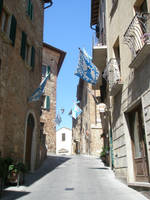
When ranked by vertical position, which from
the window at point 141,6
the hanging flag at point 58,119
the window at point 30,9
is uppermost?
the window at point 30,9

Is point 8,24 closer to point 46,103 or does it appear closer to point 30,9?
point 30,9

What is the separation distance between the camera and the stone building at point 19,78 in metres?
8.59

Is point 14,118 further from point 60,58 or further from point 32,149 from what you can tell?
point 60,58

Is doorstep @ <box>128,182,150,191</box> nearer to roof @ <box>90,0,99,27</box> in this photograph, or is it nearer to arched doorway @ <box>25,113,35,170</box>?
arched doorway @ <box>25,113,35,170</box>

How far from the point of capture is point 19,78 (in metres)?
10.2

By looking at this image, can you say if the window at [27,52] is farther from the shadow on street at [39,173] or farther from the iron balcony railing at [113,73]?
the shadow on street at [39,173]

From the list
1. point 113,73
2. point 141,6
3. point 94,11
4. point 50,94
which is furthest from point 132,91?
point 50,94

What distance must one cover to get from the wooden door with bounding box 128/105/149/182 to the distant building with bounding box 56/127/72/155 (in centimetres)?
4023

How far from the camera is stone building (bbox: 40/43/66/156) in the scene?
76.7 ft

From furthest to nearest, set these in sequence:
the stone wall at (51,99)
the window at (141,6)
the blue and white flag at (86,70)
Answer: the stone wall at (51,99)
the blue and white flag at (86,70)
the window at (141,6)

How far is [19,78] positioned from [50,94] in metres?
Result: 14.5

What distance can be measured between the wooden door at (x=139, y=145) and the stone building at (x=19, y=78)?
457cm

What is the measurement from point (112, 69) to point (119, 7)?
236 centimetres

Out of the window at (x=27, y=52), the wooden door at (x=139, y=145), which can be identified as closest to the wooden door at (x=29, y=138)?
the window at (x=27, y=52)
